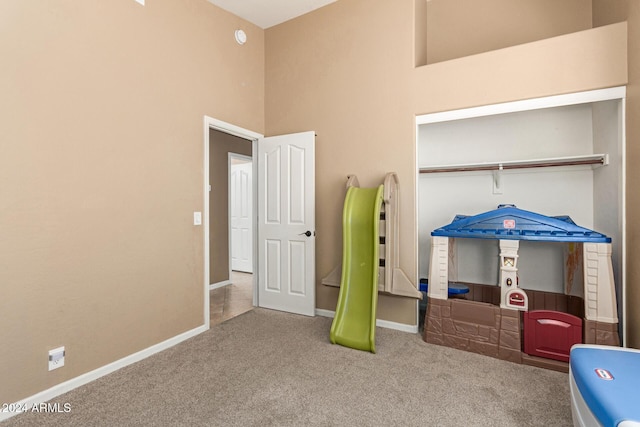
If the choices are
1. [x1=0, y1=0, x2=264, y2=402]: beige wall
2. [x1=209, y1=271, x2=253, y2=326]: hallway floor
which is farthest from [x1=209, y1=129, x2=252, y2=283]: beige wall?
[x1=0, y1=0, x2=264, y2=402]: beige wall

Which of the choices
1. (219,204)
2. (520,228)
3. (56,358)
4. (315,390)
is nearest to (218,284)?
(219,204)

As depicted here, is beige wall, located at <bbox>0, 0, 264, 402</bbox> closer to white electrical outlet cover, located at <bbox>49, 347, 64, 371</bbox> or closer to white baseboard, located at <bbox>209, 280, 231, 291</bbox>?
white electrical outlet cover, located at <bbox>49, 347, 64, 371</bbox>

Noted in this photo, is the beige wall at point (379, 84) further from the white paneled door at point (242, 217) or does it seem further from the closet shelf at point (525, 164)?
the white paneled door at point (242, 217)

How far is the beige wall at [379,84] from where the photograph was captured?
2523 millimetres

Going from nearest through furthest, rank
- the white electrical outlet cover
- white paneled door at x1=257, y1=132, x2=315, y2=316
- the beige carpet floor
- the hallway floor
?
the beige carpet floor → the white electrical outlet cover → white paneled door at x1=257, y1=132, x2=315, y2=316 → the hallway floor

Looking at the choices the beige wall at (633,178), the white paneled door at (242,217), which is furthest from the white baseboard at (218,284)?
the beige wall at (633,178)

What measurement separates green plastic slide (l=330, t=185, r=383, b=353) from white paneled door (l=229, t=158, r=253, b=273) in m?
3.50

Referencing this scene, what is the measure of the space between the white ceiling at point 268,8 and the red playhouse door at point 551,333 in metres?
3.64

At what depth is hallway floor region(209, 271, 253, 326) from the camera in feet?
12.2

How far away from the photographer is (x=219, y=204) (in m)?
5.13

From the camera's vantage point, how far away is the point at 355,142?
3361mm

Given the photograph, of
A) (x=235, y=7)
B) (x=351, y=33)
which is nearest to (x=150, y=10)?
(x=235, y=7)

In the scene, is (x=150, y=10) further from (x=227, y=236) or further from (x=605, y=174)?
(x=605, y=174)

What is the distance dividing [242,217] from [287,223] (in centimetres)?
286
